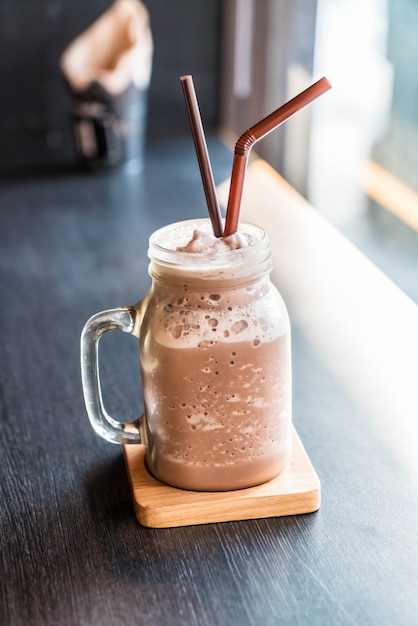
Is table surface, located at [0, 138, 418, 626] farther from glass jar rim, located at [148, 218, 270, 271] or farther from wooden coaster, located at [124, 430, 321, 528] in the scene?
glass jar rim, located at [148, 218, 270, 271]

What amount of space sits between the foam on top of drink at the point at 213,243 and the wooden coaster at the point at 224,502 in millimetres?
189

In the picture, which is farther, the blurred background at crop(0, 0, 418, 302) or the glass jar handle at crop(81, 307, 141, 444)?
the blurred background at crop(0, 0, 418, 302)

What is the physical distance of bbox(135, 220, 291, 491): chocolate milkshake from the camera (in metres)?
0.62

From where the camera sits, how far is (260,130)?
0.59 metres

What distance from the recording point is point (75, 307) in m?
1.15

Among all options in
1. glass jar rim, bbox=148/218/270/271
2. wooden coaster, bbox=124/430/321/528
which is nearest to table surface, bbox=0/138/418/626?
wooden coaster, bbox=124/430/321/528

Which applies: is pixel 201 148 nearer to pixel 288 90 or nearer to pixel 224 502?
pixel 224 502

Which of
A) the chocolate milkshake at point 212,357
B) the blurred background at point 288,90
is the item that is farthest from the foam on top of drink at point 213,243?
the blurred background at point 288,90

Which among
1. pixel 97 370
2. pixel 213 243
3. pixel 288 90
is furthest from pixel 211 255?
pixel 288 90

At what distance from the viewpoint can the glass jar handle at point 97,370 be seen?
67 cm

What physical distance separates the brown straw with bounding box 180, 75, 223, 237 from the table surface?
23 centimetres

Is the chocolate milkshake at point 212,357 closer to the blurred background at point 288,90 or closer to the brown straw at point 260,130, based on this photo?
the brown straw at point 260,130

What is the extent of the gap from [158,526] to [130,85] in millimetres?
1535

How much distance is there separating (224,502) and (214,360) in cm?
11
